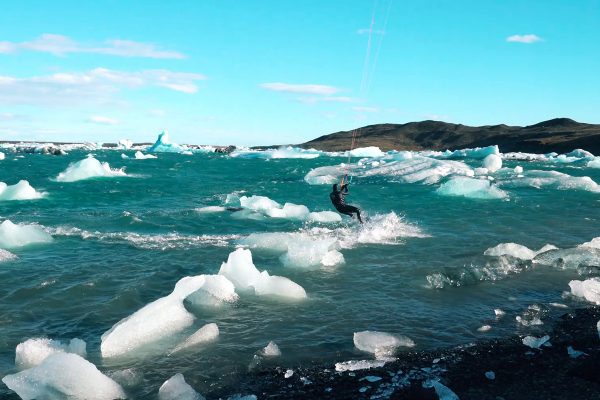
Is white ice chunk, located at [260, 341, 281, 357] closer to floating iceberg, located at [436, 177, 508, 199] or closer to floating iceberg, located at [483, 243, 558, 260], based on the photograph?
floating iceberg, located at [483, 243, 558, 260]

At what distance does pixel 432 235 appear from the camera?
16.5 meters

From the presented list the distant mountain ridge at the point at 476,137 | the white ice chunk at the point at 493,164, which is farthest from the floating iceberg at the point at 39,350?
the distant mountain ridge at the point at 476,137

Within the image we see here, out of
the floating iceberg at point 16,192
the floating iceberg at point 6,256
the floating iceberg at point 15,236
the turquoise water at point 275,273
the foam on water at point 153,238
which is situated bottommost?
the turquoise water at point 275,273

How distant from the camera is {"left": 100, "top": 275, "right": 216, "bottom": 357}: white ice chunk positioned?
7371mm

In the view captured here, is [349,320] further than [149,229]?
No

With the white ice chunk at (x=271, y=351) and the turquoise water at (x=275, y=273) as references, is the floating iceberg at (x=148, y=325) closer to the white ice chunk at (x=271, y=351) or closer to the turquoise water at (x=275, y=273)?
the turquoise water at (x=275, y=273)

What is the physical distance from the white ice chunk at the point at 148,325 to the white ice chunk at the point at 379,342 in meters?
3.05

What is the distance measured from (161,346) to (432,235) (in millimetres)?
11321

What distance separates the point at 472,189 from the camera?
91.1ft

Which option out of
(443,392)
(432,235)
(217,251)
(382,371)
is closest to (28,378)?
(382,371)

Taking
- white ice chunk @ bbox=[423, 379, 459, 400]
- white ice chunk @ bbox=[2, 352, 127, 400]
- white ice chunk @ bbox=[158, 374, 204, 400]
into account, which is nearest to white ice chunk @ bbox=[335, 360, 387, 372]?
white ice chunk @ bbox=[423, 379, 459, 400]

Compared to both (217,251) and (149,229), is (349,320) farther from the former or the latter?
(149,229)

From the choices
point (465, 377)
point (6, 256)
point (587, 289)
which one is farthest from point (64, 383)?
point (587, 289)

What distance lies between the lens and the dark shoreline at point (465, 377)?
5.70 meters
